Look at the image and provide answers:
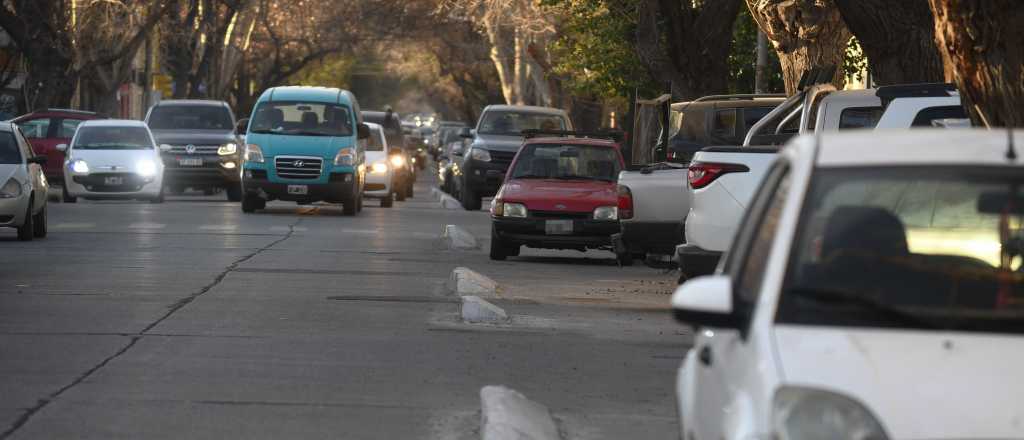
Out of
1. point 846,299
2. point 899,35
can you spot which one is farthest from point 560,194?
point 846,299

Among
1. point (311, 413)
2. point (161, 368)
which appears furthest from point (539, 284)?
point (311, 413)

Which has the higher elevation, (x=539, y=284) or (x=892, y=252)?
(x=892, y=252)

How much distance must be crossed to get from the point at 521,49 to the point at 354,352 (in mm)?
50561

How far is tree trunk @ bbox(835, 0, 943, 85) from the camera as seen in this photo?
62.3 feet

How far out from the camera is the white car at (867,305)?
15.1 ft

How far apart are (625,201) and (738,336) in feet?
41.6

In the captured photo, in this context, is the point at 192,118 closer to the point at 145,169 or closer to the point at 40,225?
the point at 145,169

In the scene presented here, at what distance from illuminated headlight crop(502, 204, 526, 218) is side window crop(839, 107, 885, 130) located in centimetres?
776

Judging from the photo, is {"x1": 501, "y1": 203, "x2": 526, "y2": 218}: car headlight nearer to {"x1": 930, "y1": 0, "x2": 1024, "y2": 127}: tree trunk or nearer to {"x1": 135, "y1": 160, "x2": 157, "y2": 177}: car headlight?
{"x1": 930, "y1": 0, "x2": 1024, "y2": 127}: tree trunk

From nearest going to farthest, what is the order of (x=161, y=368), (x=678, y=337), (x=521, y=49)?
1. (x=161, y=368)
2. (x=678, y=337)
3. (x=521, y=49)

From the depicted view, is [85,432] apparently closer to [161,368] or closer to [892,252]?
[161,368]

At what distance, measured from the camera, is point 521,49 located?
203 ft

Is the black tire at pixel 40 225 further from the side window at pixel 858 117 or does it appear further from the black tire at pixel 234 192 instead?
the black tire at pixel 234 192

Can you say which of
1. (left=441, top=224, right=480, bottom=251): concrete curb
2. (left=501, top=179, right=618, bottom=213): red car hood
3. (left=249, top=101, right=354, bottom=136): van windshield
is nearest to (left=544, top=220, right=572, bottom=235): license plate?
(left=501, top=179, right=618, bottom=213): red car hood
